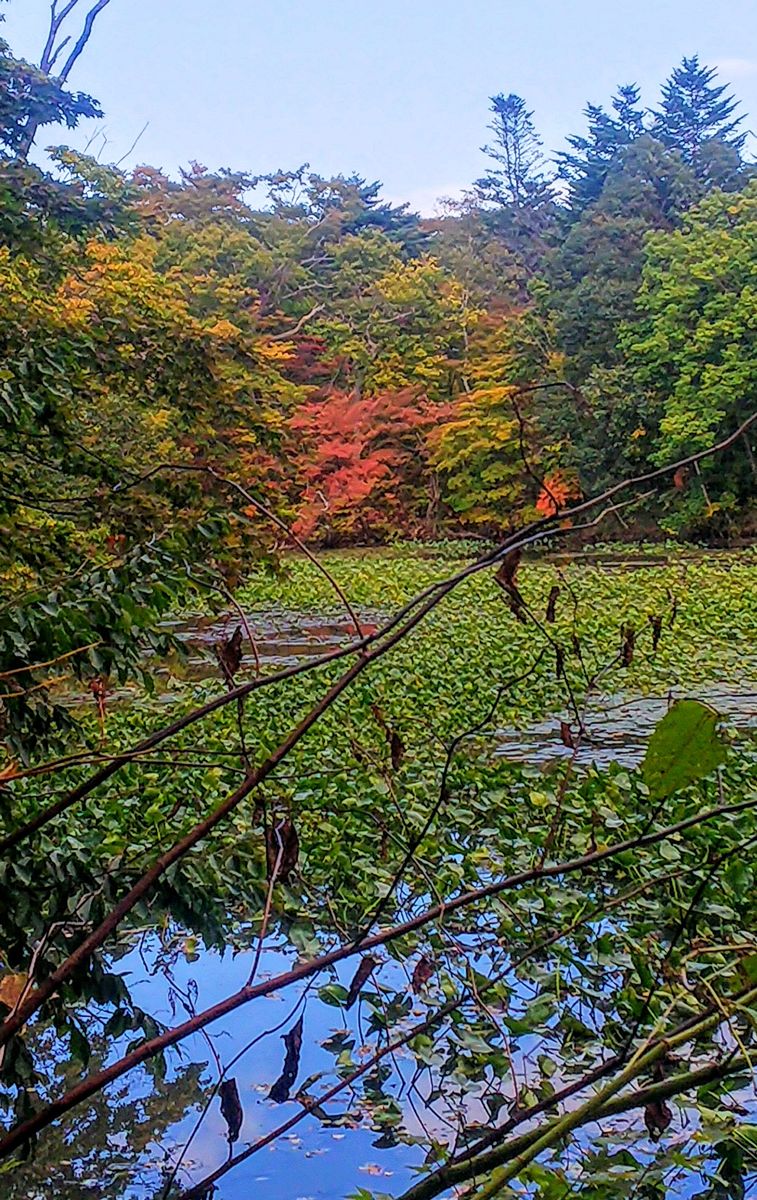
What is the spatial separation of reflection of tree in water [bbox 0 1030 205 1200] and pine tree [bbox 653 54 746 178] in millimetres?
16128

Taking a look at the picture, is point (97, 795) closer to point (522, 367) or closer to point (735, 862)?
point (735, 862)

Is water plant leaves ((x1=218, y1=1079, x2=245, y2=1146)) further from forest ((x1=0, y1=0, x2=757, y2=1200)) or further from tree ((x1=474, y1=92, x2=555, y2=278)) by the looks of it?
tree ((x1=474, y1=92, x2=555, y2=278))

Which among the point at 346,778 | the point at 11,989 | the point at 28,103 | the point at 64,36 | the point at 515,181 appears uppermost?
the point at 515,181

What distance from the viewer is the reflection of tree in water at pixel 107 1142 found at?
1507mm

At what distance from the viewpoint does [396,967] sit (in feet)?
7.22

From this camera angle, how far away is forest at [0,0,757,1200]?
73 centimetres

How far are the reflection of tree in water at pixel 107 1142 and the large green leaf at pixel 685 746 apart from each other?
1.13 metres

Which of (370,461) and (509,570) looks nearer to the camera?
(509,570)

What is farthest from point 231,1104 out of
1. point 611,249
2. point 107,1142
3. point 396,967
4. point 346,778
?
point 611,249

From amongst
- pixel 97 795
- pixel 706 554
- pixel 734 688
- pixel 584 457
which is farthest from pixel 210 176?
pixel 97 795

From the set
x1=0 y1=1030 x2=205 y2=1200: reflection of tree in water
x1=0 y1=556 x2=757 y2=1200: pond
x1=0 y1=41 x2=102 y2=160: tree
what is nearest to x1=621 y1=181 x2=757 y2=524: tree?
x1=0 y1=41 x2=102 y2=160: tree

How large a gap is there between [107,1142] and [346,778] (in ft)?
5.17

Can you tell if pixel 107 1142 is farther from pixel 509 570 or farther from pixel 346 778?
pixel 346 778

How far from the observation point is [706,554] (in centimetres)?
1121
